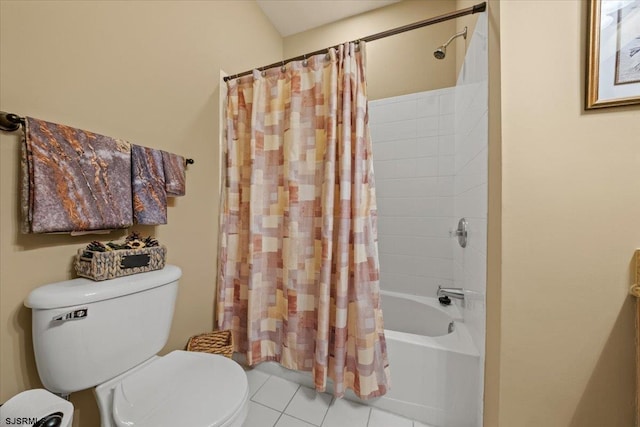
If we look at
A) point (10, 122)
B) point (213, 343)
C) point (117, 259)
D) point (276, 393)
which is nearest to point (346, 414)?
point (276, 393)

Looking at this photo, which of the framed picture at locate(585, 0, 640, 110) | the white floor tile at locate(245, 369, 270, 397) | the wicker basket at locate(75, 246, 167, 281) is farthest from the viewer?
the white floor tile at locate(245, 369, 270, 397)

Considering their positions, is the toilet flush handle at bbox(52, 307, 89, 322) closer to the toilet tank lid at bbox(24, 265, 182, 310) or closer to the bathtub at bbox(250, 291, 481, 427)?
the toilet tank lid at bbox(24, 265, 182, 310)

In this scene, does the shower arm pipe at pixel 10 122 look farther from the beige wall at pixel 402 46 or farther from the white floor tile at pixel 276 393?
the beige wall at pixel 402 46

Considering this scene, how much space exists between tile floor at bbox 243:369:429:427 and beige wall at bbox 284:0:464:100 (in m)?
2.19

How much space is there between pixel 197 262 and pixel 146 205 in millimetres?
467

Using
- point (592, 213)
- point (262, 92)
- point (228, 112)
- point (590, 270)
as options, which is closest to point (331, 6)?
point (262, 92)

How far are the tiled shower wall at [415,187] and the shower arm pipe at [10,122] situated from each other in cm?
189

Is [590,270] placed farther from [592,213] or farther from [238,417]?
[238,417]

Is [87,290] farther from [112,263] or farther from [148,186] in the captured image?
[148,186]

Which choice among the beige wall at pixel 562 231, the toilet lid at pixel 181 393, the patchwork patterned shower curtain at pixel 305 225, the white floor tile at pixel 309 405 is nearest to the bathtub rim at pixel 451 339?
the patchwork patterned shower curtain at pixel 305 225

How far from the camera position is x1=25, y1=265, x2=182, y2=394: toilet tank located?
0.68 metres

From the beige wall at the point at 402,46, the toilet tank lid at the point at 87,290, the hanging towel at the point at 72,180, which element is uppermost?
the beige wall at the point at 402,46

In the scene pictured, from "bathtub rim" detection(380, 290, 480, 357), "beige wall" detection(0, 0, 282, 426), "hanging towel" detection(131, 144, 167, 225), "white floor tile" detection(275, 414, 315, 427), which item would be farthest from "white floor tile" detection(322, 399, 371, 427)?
"hanging towel" detection(131, 144, 167, 225)

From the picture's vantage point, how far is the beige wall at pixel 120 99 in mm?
715
